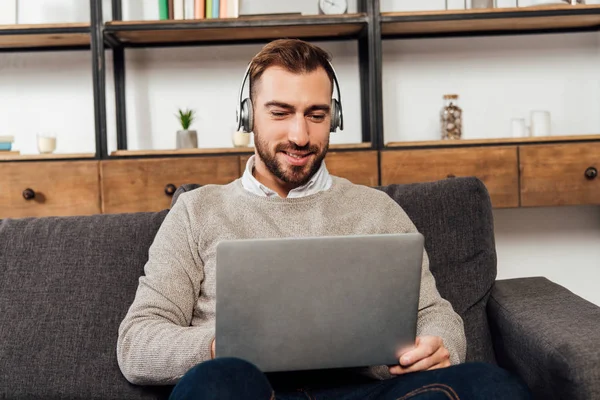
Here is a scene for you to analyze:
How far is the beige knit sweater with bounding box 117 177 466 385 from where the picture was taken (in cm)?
127

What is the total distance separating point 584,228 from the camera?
9.80 ft

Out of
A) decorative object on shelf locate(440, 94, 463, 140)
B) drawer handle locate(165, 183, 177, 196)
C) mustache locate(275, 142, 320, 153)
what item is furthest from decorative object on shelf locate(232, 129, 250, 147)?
mustache locate(275, 142, 320, 153)

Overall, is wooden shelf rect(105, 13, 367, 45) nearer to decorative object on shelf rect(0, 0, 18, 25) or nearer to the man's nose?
decorative object on shelf rect(0, 0, 18, 25)

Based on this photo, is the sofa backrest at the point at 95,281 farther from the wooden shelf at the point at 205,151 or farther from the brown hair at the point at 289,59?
the wooden shelf at the point at 205,151

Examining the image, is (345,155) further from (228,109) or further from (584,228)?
(584,228)

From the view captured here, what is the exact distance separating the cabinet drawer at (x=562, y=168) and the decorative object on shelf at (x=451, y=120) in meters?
0.30

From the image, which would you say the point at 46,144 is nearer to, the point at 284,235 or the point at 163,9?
the point at 163,9

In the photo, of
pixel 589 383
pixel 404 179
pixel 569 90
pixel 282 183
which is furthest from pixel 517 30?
pixel 589 383

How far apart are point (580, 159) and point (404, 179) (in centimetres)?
65

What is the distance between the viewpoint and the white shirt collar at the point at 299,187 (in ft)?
5.08

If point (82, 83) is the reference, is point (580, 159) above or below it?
below

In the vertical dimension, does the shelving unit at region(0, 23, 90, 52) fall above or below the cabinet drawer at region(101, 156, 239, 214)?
above

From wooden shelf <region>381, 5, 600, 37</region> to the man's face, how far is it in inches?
46.4

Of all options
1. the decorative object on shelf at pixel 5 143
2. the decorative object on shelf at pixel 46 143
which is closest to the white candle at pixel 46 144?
the decorative object on shelf at pixel 46 143
